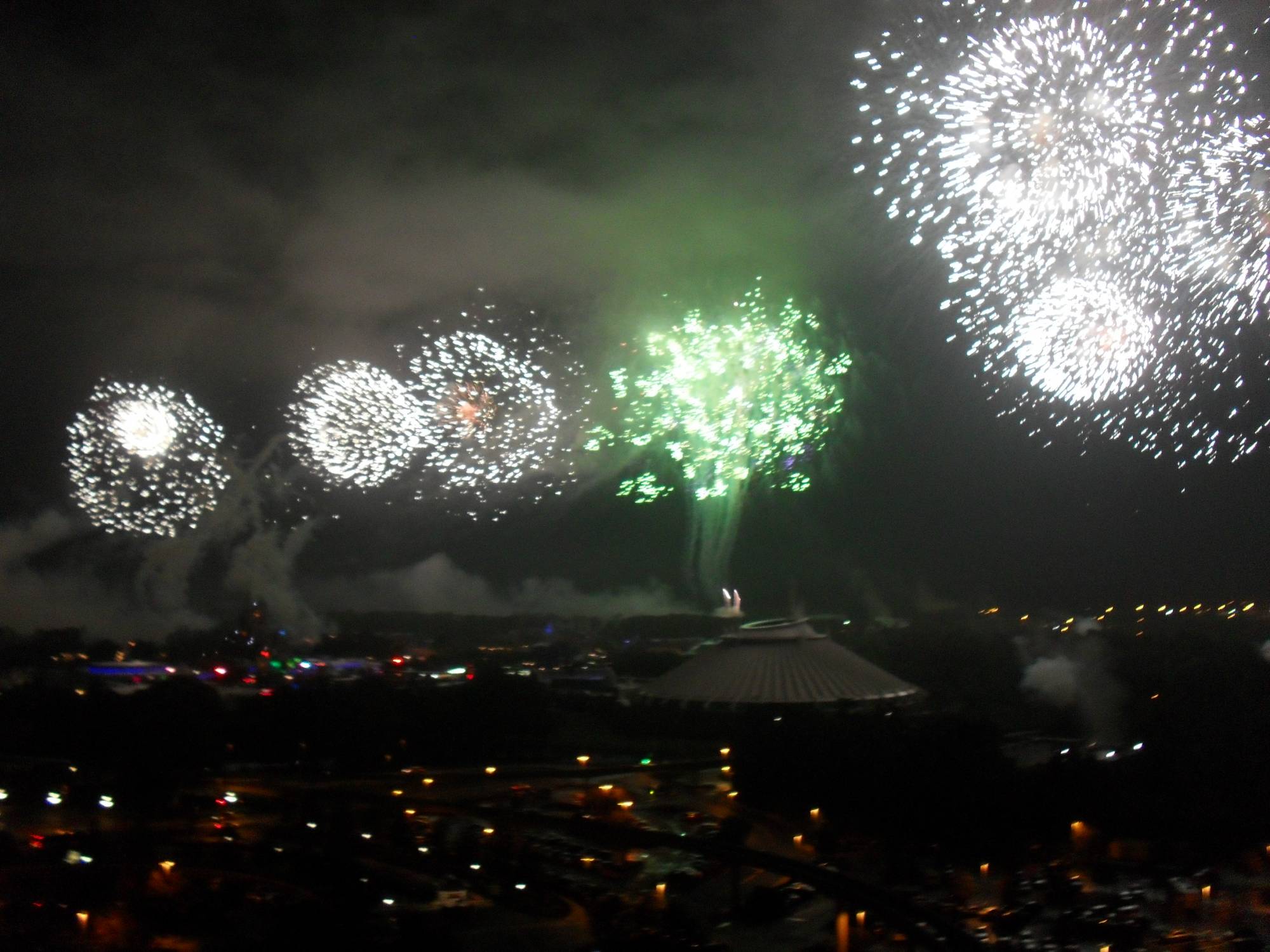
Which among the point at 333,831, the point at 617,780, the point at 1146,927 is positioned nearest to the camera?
the point at 1146,927

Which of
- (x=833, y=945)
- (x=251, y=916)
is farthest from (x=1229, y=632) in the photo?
(x=251, y=916)

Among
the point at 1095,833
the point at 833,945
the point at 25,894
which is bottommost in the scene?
the point at 1095,833

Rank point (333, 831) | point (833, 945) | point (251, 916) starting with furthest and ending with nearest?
point (333, 831)
point (251, 916)
point (833, 945)

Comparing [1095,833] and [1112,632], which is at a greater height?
[1112,632]

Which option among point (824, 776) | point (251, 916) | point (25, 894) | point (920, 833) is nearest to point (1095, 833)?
point (920, 833)

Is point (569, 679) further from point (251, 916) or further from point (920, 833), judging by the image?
point (251, 916)

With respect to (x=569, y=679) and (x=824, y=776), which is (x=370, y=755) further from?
(x=824, y=776)

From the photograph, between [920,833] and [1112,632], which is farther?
[1112,632]
